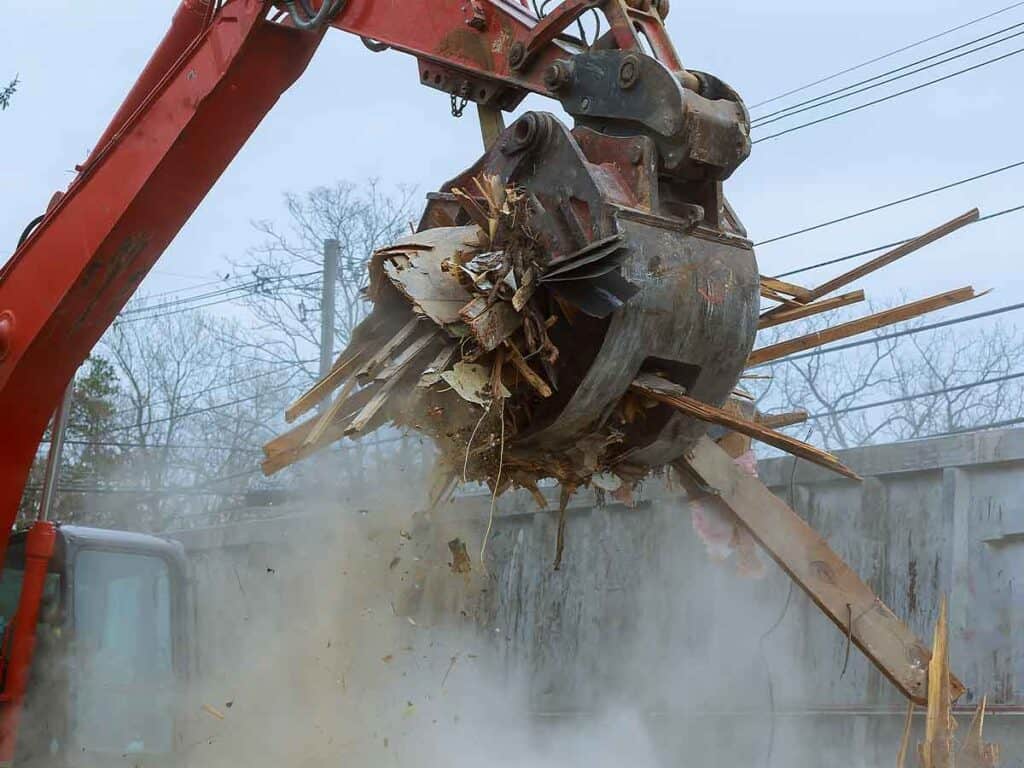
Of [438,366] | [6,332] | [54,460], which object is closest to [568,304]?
[438,366]

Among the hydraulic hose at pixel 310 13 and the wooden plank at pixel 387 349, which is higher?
the hydraulic hose at pixel 310 13

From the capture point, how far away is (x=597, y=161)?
3.80m

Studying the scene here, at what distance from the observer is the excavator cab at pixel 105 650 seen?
18.7 ft

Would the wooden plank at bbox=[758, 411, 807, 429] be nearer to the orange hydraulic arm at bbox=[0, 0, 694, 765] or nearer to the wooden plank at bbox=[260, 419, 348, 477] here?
the wooden plank at bbox=[260, 419, 348, 477]

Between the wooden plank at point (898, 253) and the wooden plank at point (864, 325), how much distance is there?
15 centimetres

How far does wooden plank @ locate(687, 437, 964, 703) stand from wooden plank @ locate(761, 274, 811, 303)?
63 centimetres

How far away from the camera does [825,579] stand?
443 centimetres

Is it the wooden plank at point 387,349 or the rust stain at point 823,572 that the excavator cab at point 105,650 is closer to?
the wooden plank at point 387,349

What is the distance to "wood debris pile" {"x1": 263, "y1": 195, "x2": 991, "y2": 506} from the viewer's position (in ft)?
12.5

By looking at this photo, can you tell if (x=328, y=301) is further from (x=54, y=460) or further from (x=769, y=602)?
(x=54, y=460)

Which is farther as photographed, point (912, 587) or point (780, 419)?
point (912, 587)

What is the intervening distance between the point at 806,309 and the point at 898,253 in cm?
38

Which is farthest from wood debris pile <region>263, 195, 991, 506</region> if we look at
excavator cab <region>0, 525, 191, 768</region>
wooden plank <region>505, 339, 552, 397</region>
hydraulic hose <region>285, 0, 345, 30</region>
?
excavator cab <region>0, 525, 191, 768</region>

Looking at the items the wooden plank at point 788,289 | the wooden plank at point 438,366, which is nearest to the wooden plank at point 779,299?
the wooden plank at point 788,289
